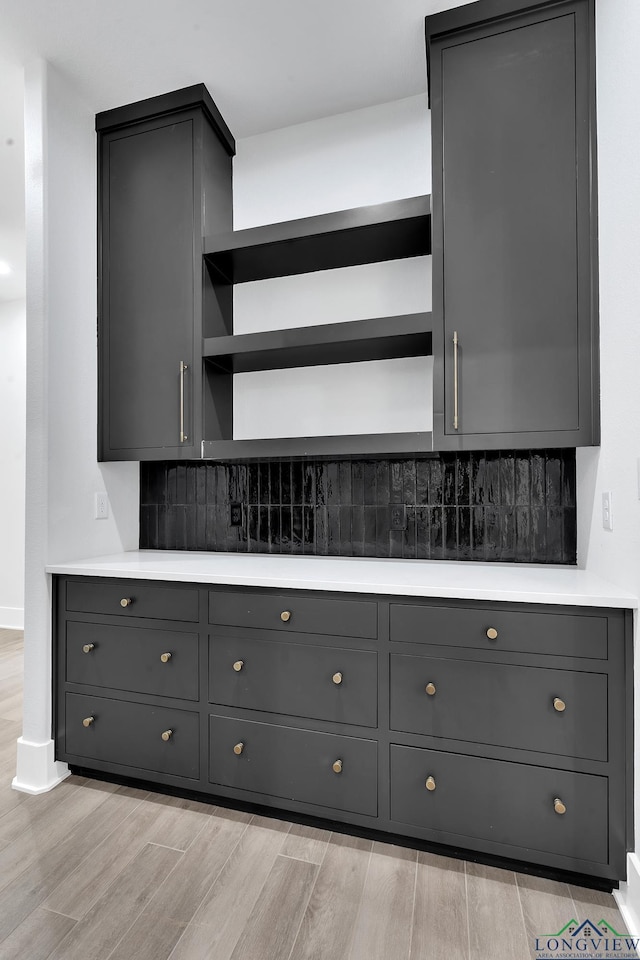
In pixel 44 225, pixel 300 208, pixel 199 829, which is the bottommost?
pixel 199 829

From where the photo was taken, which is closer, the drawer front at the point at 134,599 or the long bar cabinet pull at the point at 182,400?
the drawer front at the point at 134,599

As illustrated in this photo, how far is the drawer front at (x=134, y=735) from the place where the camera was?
6.14ft

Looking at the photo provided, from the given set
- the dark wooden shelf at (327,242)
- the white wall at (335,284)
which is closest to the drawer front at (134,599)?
Result: the white wall at (335,284)

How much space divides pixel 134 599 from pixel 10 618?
10.3 ft

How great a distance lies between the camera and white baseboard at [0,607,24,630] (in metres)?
4.29

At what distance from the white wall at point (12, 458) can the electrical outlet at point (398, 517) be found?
3.46 m

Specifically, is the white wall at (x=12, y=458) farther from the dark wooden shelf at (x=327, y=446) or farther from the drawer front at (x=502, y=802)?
the drawer front at (x=502, y=802)

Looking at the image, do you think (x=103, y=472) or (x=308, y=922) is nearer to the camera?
(x=308, y=922)

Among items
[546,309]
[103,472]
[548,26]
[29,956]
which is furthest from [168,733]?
[548,26]

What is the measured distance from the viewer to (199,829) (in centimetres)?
174

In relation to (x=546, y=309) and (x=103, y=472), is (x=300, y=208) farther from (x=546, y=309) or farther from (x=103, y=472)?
(x=103, y=472)

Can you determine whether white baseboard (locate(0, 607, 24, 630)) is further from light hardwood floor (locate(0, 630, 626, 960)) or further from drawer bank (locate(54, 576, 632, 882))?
light hardwood floor (locate(0, 630, 626, 960))

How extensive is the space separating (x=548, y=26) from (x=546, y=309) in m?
0.99

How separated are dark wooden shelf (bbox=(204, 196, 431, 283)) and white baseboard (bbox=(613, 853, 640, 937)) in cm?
215
